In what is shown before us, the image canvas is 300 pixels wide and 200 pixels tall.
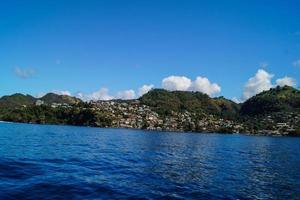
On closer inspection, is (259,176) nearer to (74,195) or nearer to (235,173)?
(235,173)

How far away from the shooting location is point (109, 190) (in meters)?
31.4

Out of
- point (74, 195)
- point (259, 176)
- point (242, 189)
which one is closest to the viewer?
point (74, 195)

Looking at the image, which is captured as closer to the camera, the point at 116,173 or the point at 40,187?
the point at 40,187

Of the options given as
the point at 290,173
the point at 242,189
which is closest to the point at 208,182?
the point at 242,189

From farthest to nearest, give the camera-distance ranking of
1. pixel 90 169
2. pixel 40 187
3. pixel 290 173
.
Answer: pixel 290 173 → pixel 90 169 → pixel 40 187

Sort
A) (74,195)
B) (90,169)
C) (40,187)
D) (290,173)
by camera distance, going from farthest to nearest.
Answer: (290,173)
(90,169)
(40,187)
(74,195)

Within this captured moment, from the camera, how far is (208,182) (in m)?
39.4

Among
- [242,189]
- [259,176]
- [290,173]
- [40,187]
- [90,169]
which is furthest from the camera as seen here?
[290,173]

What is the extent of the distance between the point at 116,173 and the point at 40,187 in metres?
12.3

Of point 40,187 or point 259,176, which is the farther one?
point 259,176

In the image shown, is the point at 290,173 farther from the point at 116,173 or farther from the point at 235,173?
the point at 116,173

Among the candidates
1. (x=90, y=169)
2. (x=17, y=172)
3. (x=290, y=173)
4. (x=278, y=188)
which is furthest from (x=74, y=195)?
(x=290, y=173)

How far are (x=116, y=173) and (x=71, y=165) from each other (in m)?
6.95

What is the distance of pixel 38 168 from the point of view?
132ft
